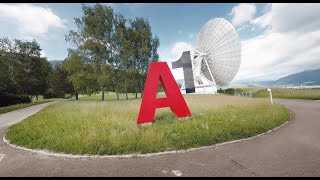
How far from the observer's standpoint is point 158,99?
11.1 metres

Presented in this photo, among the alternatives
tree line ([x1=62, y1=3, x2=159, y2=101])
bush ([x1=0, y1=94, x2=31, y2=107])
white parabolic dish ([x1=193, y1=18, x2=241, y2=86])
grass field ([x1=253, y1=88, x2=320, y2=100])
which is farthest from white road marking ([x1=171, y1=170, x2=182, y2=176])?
bush ([x1=0, y1=94, x2=31, y2=107])

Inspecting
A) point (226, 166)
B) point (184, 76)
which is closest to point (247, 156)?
point (226, 166)

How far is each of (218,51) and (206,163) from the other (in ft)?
126

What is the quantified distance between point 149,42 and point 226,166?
38.7 m

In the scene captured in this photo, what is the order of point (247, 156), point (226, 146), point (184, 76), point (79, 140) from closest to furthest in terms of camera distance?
point (247, 156) < point (226, 146) < point (79, 140) < point (184, 76)

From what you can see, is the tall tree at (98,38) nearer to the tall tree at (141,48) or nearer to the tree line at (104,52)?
the tree line at (104,52)

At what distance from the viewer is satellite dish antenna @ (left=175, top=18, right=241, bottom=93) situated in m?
38.0

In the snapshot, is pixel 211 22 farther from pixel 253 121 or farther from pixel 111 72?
pixel 253 121

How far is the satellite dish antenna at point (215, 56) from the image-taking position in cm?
3797

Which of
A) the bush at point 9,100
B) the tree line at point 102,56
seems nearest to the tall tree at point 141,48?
the tree line at point 102,56

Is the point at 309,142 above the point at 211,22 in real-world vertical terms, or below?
below

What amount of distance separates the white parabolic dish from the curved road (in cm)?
3169

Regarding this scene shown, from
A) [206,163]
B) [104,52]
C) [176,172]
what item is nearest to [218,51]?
[104,52]

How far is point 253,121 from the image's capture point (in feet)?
34.7
